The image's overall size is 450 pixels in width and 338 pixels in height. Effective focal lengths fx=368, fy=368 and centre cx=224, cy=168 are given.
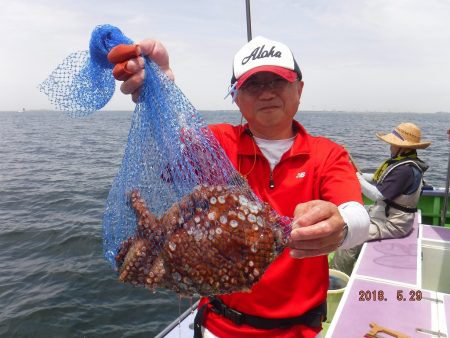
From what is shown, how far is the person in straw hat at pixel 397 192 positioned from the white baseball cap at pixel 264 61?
4205 millimetres

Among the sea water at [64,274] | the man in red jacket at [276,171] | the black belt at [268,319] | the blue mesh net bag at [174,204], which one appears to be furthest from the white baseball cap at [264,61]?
the sea water at [64,274]

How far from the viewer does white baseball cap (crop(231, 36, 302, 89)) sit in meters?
2.15

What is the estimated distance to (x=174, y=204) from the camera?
1980 millimetres

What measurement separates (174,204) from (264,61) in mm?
985

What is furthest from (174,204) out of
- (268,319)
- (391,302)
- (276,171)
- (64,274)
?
(64,274)

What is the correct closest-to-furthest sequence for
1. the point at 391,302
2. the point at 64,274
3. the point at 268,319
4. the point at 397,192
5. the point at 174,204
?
the point at 174,204
the point at 268,319
the point at 391,302
the point at 397,192
the point at 64,274

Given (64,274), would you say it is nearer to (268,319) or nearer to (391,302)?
(391,302)

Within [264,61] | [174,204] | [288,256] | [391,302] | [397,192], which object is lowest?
[391,302]

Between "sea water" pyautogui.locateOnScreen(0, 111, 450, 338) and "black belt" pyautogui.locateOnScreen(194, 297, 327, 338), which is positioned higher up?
"black belt" pyautogui.locateOnScreen(194, 297, 327, 338)

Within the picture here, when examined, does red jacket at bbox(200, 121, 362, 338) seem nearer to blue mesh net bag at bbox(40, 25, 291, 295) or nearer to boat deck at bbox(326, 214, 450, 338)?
blue mesh net bag at bbox(40, 25, 291, 295)

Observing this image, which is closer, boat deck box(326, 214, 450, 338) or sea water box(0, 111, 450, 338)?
boat deck box(326, 214, 450, 338)

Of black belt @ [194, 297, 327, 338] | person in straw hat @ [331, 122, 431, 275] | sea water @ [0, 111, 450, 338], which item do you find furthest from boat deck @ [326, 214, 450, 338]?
sea water @ [0, 111, 450, 338]

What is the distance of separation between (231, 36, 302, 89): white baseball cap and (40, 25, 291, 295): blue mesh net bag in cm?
39

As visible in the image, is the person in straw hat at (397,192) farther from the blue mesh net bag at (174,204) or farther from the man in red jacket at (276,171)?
the blue mesh net bag at (174,204)
